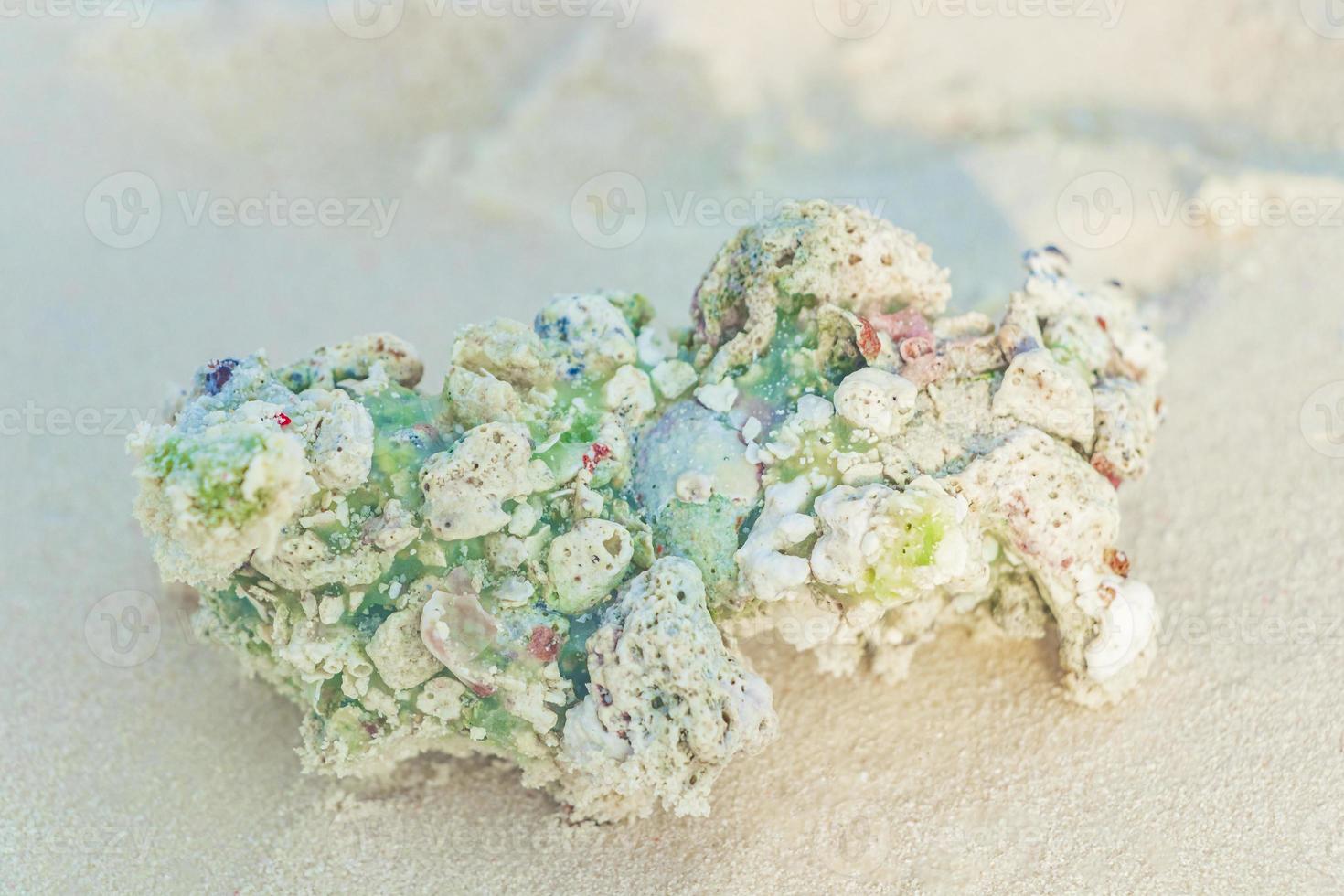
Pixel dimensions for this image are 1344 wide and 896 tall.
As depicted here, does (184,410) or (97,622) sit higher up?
(184,410)

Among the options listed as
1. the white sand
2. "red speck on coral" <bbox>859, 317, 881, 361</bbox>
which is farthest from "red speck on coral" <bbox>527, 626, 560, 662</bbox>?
"red speck on coral" <bbox>859, 317, 881, 361</bbox>

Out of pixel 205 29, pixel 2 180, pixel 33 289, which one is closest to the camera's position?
pixel 33 289

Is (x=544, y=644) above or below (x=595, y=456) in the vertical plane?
below

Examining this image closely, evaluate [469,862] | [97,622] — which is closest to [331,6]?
[97,622]

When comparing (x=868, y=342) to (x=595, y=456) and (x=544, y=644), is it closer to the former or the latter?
(x=595, y=456)

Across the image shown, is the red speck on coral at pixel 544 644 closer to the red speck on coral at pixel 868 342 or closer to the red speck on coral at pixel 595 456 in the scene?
the red speck on coral at pixel 595 456

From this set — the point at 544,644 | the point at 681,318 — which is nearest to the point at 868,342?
the point at 544,644

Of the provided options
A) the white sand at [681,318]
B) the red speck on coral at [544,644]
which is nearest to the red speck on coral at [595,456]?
the red speck on coral at [544,644]

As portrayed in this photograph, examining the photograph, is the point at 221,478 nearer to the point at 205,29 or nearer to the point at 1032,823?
the point at 1032,823

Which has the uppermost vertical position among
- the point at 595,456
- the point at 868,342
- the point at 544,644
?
the point at 868,342
